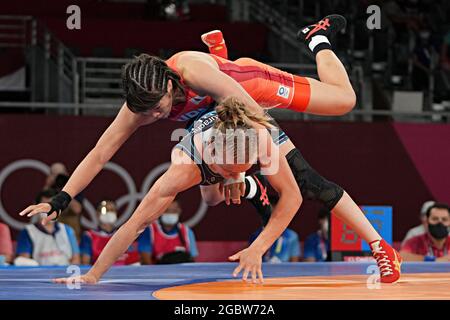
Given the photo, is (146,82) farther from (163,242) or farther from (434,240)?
(434,240)

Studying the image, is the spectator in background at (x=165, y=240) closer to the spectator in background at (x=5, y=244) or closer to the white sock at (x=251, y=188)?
the spectator in background at (x=5, y=244)

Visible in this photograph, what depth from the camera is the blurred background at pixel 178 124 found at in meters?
9.08

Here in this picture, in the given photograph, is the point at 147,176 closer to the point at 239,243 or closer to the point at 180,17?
the point at 239,243

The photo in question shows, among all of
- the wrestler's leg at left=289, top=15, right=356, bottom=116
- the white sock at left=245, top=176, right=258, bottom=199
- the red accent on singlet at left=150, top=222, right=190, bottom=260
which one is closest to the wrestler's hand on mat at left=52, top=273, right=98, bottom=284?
the white sock at left=245, top=176, right=258, bottom=199

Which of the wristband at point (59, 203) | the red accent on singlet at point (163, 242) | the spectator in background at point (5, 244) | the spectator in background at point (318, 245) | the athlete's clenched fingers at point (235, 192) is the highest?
the athlete's clenched fingers at point (235, 192)

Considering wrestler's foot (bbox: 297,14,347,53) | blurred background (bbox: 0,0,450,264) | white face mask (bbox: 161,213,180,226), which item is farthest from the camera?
blurred background (bbox: 0,0,450,264)

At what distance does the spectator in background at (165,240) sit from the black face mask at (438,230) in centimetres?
171

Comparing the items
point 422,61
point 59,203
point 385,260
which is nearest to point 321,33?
point 385,260

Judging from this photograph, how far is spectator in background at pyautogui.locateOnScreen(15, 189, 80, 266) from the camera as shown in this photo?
7395 mm

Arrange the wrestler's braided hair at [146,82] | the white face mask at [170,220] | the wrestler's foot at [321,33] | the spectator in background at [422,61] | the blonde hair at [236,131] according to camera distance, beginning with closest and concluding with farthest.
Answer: the blonde hair at [236,131] → the wrestler's braided hair at [146,82] → the wrestler's foot at [321,33] → the white face mask at [170,220] → the spectator in background at [422,61]

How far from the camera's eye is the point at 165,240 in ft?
26.2

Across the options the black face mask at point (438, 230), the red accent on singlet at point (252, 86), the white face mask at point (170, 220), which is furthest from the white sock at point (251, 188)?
the white face mask at point (170, 220)

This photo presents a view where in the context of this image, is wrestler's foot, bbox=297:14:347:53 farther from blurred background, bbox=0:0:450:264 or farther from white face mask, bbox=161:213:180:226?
white face mask, bbox=161:213:180:226

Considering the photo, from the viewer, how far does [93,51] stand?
11.2 metres
